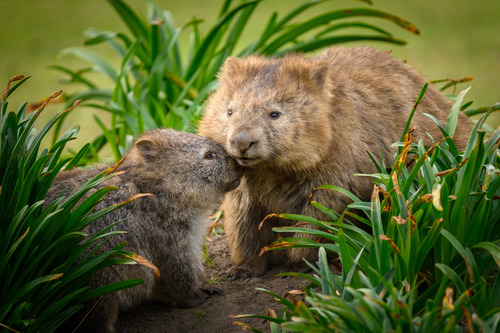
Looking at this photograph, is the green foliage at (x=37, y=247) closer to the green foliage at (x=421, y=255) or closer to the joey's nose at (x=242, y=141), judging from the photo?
the joey's nose at (x=242, y=141)

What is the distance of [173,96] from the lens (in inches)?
255

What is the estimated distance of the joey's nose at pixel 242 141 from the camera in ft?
11.4

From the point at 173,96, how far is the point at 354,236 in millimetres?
3634

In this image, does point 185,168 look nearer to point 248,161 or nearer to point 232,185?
point 232,185

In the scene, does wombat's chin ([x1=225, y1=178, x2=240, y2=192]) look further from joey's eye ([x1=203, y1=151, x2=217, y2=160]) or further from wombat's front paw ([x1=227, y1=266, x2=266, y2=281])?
wombat's front paw ([x1=227, y1=266, x2=266, y2=281])

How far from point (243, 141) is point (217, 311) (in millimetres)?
1085

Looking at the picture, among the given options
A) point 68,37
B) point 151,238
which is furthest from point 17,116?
point 68,37

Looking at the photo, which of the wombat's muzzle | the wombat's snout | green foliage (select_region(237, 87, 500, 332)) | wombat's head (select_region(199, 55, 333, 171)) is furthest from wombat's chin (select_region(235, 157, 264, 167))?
green foliage (select_region(237, 87, 500, 332))

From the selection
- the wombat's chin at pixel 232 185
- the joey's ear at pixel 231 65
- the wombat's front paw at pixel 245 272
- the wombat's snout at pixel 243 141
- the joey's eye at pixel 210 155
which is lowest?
the wombat's front paw at pixel 245 272

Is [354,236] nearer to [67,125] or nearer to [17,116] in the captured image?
[17,116]

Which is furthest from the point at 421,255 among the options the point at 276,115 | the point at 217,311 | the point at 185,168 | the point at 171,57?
the point at 171,57

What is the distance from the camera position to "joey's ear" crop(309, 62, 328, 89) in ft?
12.6

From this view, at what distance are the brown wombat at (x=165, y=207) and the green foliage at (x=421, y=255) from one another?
70 cm

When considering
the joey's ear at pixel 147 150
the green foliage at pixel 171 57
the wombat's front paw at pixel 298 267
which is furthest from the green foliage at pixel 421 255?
the green foliage at pixel 171 57
